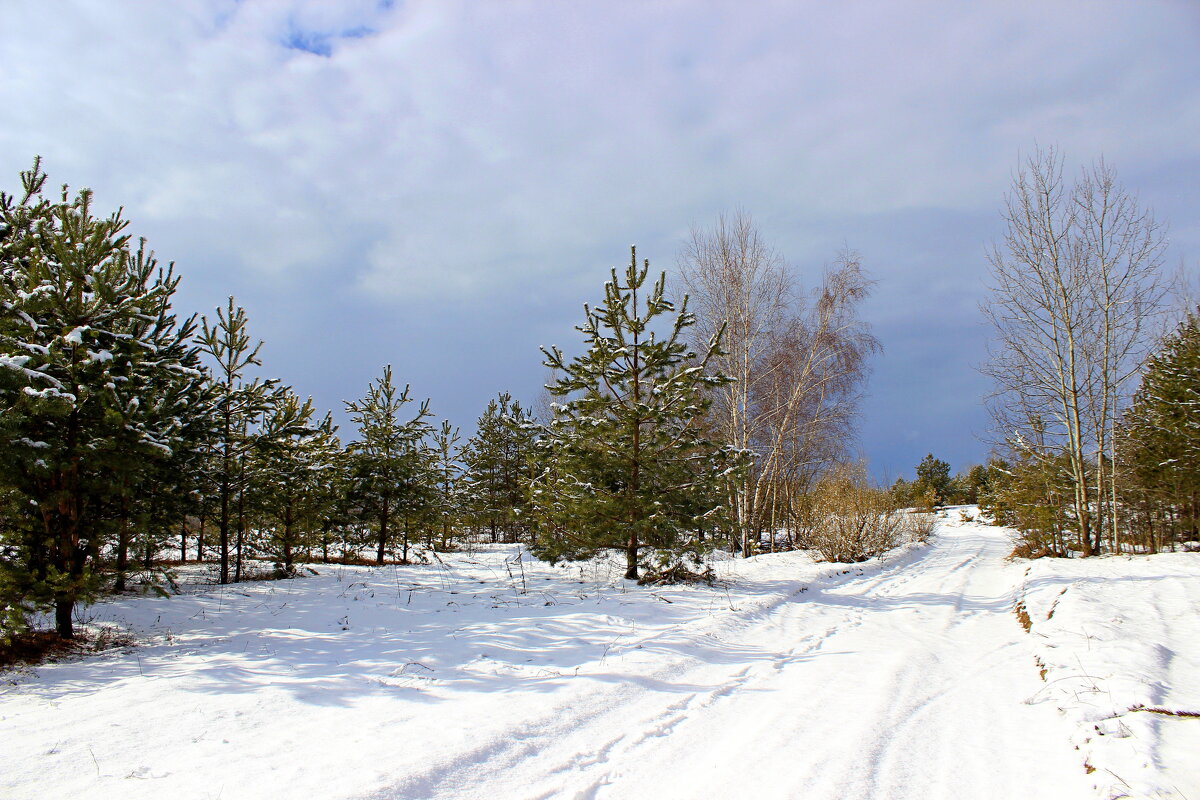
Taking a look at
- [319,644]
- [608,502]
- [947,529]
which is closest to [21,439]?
[319,644]

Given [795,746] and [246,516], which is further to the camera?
[246,516]

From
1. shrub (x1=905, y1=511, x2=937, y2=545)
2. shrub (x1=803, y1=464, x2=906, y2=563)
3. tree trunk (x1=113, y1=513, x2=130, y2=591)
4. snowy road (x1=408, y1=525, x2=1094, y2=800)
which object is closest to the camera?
snowy road (x1=408, y1=525, x2=1094, y2=800)

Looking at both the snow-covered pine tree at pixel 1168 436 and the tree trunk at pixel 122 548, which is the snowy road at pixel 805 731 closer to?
the tree trunk at pixel 122 548

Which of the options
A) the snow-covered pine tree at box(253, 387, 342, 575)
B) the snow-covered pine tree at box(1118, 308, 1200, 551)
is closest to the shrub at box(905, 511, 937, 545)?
the snow-covered pine tree at box(1118, 308, 1200, 551)

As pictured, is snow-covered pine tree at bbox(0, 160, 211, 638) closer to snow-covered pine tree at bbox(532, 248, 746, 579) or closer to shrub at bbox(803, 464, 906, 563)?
snow-covered pine tree at bbox(532, 248, 746, 579)

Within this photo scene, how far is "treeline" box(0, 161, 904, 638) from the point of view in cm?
691

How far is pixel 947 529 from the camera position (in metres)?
37.0

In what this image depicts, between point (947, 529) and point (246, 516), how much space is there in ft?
130

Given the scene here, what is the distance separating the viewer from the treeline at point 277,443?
691 cm

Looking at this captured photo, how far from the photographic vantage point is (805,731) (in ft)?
13.1

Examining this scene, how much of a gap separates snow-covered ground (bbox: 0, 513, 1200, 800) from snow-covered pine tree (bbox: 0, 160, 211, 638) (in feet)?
5.34

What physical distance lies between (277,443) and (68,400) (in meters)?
6.58

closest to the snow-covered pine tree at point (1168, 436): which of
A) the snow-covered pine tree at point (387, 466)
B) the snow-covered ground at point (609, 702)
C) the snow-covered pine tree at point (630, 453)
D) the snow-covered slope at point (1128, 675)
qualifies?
the snow-covered slope at point (1128, 675)

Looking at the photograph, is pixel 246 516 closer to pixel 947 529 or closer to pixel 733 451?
pixel 733 451
